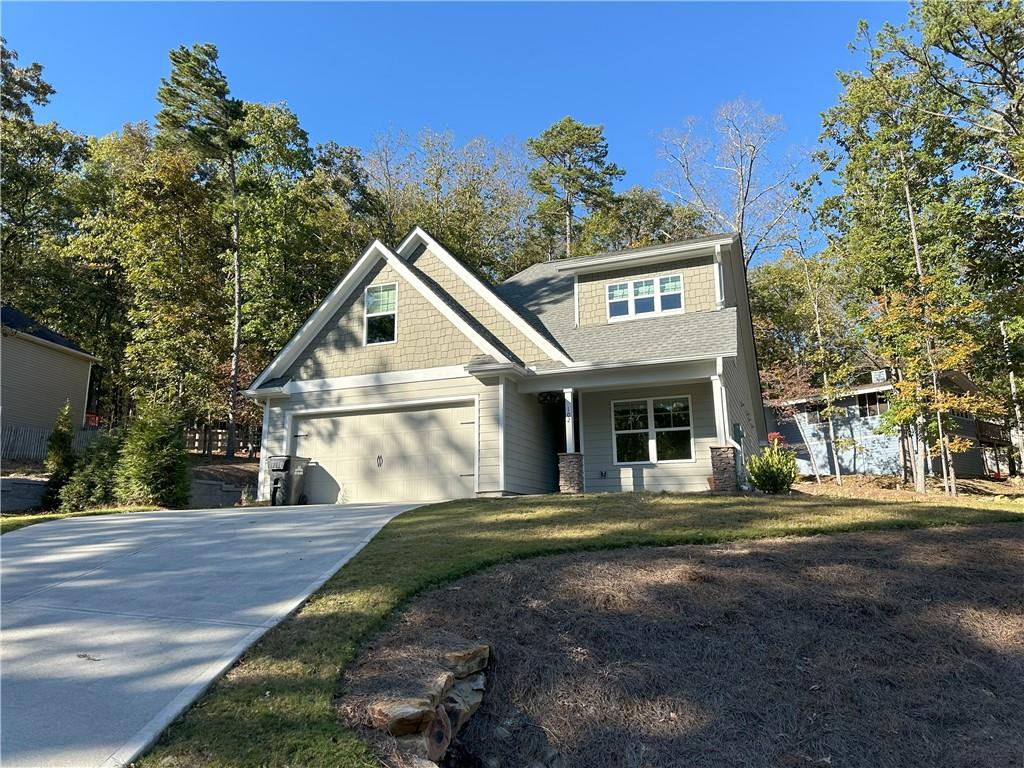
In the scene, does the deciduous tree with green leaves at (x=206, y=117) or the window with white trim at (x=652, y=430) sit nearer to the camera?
the window with white trim at (x=652, y=430)

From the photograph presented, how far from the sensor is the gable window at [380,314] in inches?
555

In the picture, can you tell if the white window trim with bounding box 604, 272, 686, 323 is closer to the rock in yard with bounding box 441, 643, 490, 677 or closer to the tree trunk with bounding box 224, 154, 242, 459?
the rock in yard with bounding box 441, 643, 490, 677

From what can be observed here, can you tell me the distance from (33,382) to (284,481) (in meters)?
14.6

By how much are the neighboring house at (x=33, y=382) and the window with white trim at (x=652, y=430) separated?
17844 mm

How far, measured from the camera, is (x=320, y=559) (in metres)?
6.34

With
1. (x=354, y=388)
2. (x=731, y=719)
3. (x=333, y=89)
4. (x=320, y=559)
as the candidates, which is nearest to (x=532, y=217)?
(x=333, y=89)

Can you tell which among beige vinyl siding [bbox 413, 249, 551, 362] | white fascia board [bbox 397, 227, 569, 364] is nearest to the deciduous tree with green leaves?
white fascia board [bbox 397, 227, 569, 364]

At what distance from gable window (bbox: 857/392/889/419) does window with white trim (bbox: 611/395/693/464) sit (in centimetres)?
1463

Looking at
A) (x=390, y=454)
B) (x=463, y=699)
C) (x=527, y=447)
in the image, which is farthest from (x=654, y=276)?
(x=463, y=699)

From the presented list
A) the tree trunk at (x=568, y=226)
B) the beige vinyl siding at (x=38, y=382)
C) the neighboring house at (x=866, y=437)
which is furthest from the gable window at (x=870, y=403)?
the beige vinyl siding at (x=38, y=382)

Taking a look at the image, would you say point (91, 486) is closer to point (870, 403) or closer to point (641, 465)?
point (641, 465)

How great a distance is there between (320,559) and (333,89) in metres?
14.3

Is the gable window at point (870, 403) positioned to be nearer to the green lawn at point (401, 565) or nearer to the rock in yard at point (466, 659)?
the green lawn at point (401, 565)

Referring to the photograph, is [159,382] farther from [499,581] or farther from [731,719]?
[731,719]
